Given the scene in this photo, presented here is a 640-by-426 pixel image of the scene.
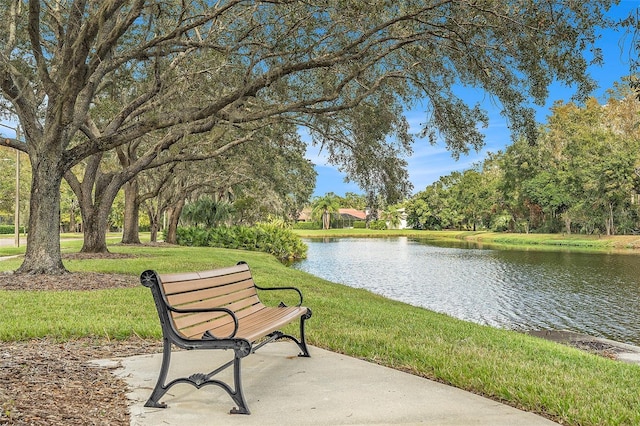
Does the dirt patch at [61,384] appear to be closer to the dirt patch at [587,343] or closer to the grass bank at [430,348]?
the grass bank at [430,348]

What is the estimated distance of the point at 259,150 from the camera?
833 inches

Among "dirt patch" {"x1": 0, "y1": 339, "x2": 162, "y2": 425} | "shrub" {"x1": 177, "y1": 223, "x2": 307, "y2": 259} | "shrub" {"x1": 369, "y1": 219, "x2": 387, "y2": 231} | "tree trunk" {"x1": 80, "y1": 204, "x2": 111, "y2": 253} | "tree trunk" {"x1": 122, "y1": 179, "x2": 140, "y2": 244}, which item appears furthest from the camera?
"shrub" {"x1": 369, "y1": 219, "x2": 387, "y2": 231}

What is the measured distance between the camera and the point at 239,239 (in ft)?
107

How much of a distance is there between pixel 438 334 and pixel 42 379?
473 centimetres

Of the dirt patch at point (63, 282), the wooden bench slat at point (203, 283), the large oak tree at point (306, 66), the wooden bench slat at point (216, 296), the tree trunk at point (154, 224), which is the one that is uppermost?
the large oak tree at point (306, 66)

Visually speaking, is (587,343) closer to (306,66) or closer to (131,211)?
(306,66)

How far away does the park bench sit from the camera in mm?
3951

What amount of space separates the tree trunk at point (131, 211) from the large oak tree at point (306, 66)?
1121 cm

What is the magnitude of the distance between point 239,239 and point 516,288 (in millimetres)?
17253

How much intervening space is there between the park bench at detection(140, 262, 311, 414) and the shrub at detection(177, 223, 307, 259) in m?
27.2

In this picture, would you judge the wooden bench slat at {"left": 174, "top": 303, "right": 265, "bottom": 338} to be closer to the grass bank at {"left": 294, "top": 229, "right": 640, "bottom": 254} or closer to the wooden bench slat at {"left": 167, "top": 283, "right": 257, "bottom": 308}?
the wooden bench slat at {"left": 167, "top": 283, "right": 257, "bottom": 308}

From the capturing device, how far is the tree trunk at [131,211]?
26.2 meters

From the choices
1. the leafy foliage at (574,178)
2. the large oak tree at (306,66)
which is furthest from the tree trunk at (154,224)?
the leafy foliage at (574,178)

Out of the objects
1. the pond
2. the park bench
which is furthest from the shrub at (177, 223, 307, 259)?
the park bench
